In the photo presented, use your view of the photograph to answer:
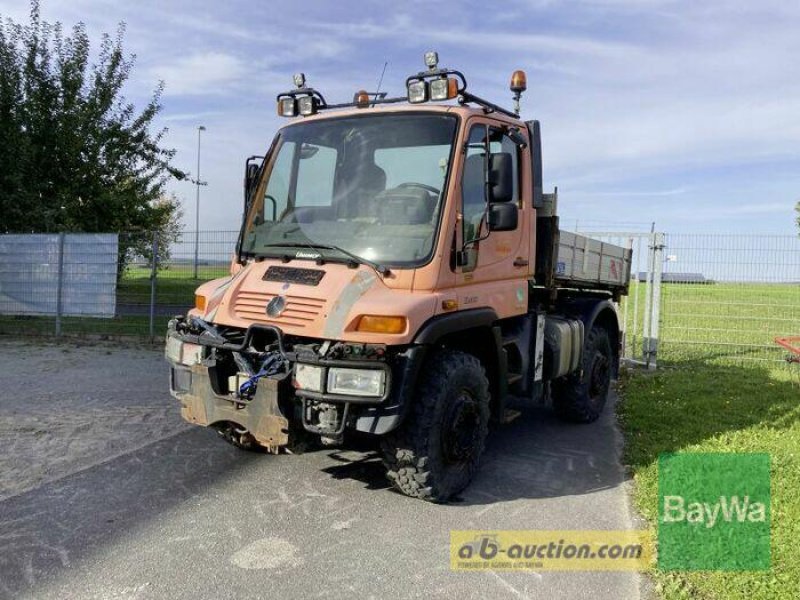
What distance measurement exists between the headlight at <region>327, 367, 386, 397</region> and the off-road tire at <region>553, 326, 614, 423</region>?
10.9 ft

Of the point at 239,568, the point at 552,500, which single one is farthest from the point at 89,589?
the point at 552,500

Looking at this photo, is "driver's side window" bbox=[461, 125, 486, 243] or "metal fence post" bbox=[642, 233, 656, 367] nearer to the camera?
"driver's side window" bbox=[461, 125, 486, 243]

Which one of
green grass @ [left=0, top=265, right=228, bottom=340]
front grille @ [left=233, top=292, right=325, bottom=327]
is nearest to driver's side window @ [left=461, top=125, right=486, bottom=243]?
front grille @ [left=233, top=292, right=325, bottom=327]

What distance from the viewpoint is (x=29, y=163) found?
14055 millimetres

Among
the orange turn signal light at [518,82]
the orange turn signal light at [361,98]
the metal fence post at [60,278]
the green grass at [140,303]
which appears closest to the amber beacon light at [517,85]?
the orange turn signal light at [518,82]

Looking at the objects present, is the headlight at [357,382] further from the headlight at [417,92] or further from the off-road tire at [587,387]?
the off-road tire at [587,387]

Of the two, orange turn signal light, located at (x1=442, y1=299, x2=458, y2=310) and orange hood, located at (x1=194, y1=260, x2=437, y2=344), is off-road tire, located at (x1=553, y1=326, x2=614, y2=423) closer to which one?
orange turn signal light, located at (x1=442, y1=299, x2=458, y2=310)

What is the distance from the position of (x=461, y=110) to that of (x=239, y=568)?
3295 mm

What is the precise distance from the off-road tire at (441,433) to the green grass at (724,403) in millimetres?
1282

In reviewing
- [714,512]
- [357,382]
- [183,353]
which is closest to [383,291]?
[357,382]

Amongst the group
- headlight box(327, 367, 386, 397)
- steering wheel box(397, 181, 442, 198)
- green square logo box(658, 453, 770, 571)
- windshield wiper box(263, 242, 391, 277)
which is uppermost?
steering wheel box(397, 181, 442, 198)

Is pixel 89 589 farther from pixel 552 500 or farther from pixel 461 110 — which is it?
pixel 461 110

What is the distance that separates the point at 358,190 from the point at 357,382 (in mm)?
1520

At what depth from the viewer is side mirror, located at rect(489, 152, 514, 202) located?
431 centimetres
